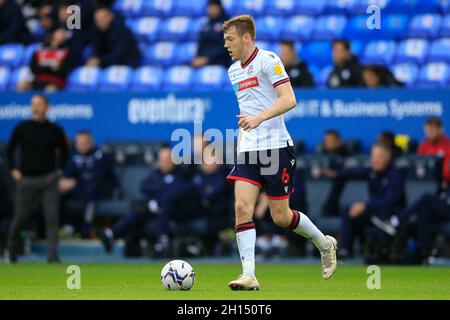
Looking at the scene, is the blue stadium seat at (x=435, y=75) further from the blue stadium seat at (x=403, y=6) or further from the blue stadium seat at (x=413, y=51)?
the blue stadium seat at (x=403, y=6)

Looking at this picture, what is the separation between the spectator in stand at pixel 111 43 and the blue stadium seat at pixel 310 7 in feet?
9.83

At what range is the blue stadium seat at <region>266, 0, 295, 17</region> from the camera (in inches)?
823

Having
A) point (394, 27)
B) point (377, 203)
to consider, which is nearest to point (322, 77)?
point (394, 27)

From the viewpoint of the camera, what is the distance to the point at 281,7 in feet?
68.8

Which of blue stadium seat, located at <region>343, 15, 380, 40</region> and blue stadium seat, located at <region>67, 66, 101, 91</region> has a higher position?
blue stadium seat, located at <region>343, 15, 380, 40</region>

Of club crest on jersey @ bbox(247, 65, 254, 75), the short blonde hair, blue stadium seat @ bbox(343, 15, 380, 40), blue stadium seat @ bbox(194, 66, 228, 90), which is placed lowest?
blue stadium seat @ bbox(194, 66, 228, 90)

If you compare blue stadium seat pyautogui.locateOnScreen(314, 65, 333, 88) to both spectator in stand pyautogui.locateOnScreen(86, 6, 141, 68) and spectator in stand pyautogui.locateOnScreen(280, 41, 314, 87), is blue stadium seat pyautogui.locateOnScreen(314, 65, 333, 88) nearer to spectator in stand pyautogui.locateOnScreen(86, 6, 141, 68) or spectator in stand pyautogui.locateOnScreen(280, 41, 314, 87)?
spectator in stand pyautogui.locateOnScreen(280, 41, 314, 87)

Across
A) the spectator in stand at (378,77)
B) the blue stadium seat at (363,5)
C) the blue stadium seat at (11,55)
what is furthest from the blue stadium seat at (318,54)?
the blue stadium seat at (11,55)

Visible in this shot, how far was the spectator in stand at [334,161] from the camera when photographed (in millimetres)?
17125

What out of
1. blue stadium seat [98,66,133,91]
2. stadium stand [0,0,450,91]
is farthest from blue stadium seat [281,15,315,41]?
blue stadium seat [98,66,133,91]

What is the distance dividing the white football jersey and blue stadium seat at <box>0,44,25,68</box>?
40.4 ft

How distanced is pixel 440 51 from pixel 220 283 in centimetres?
854

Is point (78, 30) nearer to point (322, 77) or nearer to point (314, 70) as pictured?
point (314, 70)

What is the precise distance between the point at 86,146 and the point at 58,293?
846 cm
